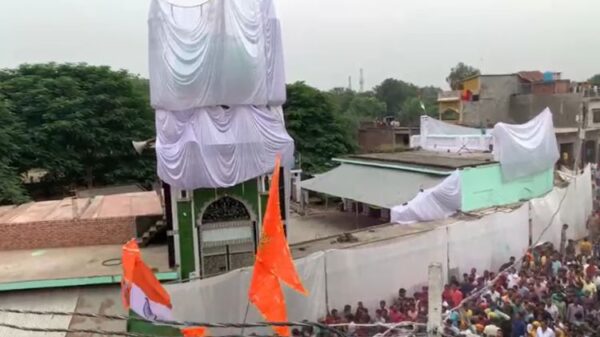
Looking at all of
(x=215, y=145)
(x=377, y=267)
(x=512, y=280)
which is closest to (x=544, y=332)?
(x=512, y=280)

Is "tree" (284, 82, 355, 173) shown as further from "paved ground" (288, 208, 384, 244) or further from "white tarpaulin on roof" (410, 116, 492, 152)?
"white tarpaulin on roof" (410, 116, 492, 152)

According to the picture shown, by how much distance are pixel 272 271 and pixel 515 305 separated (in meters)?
4.77

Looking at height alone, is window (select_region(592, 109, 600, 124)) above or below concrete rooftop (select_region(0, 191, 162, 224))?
above

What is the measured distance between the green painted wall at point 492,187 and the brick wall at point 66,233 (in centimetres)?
973

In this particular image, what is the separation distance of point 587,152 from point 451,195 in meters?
24.5

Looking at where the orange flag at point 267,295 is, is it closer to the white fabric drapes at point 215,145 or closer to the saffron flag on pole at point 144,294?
the saffron flag on pole at point 144,294

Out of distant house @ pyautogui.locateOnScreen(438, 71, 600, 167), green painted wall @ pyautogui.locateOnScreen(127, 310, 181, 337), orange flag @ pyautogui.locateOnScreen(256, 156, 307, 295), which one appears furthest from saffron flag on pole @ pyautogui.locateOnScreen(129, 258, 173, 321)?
distant house @ pyautogui.locateOnScreen(438, 71, 600, 167)

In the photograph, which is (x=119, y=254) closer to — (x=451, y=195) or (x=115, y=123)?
(x=451, y=195)

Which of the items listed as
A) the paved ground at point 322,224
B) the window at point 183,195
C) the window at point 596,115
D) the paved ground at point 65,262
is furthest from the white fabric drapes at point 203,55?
the window at point 596,115

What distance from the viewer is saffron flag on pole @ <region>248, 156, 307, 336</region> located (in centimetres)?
708

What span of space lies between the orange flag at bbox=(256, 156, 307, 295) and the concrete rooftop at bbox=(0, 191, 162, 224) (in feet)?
26.8

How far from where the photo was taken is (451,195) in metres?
15.9

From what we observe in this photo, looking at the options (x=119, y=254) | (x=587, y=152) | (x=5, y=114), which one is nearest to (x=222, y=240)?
(x=119, y=254)

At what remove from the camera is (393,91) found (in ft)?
279
